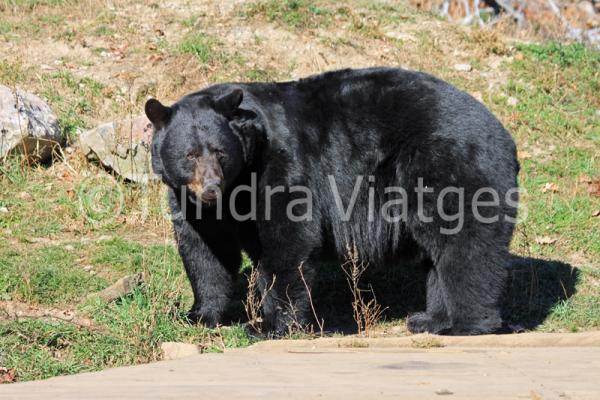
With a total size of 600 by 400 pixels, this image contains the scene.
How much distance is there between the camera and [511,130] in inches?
423

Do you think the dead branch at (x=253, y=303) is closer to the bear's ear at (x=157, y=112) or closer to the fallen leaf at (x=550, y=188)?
the bear's ear at (x=157, y=112)

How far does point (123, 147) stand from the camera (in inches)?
374

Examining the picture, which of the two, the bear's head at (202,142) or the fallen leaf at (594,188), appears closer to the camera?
the bear's head at (202,142)

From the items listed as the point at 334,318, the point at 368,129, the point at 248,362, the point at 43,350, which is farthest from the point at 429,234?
the point at 43,350

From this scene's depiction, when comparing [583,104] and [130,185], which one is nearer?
[130,185]

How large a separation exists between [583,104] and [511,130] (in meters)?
1.31

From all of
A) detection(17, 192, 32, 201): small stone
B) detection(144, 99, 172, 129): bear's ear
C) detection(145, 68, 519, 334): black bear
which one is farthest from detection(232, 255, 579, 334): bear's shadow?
detection(17, 192, 32, 201): small stone

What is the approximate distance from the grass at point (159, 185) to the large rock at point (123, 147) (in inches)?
6.0

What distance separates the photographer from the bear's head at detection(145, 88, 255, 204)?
241 inches

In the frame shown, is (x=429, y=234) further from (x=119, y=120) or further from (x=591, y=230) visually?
(x=119, y=120)

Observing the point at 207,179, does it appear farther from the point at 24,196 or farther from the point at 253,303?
the point at 24,196

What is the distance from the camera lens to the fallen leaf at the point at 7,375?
569 centimetres

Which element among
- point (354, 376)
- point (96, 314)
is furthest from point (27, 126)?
point (354, 376)

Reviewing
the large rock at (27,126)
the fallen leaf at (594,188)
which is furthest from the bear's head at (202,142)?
the fallen leaf at (594,188)
